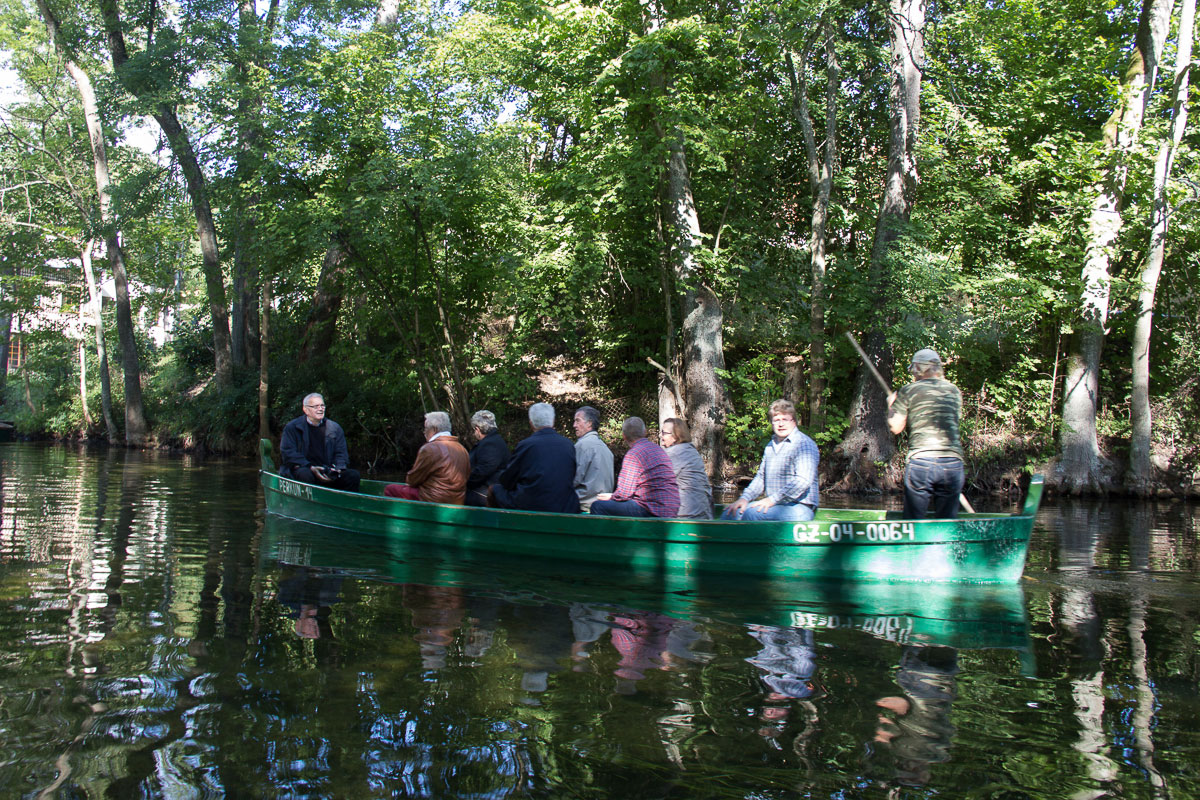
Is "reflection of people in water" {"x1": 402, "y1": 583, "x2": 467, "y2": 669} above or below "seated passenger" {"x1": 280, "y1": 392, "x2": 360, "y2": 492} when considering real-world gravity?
below

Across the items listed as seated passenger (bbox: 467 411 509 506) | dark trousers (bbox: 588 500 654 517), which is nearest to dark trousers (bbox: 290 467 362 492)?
seated passenger (bbox: 467 411 509 506)

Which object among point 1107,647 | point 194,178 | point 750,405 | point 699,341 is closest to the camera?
point 1107,647

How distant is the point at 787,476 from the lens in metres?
7.30

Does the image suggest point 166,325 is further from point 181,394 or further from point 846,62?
point 846,62

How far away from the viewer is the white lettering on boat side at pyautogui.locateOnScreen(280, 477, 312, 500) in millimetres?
9906

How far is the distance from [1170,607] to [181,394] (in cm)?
2648

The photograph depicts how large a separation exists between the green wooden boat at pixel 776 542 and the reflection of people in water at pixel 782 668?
154 centimetres

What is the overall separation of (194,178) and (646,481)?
18719 mm

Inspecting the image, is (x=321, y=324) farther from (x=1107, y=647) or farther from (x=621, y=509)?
(x=1107, y=647)

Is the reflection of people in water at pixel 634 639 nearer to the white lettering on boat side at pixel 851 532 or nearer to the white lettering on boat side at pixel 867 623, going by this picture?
the white lettering on boat side at pixel 867 623

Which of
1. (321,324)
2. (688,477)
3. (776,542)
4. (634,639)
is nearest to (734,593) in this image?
(776,542)

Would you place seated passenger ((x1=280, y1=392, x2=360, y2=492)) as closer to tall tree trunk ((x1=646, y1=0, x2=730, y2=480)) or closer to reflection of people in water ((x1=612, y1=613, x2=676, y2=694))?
reflection of people in water ((x1=612, y1=613, x2=676, y2=694))

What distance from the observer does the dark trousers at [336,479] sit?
10.3 m

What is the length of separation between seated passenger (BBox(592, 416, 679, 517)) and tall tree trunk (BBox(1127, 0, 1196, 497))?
11.4 m
